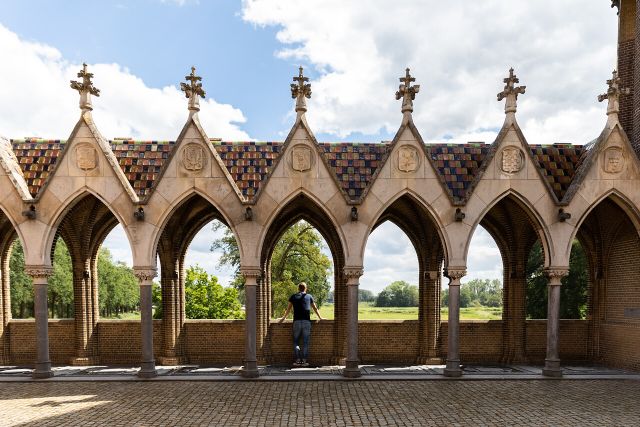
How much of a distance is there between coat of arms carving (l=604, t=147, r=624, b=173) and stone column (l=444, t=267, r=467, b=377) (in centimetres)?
520

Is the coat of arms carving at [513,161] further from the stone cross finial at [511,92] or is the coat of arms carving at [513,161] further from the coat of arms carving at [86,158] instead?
the coat of arms carving at [86,158]

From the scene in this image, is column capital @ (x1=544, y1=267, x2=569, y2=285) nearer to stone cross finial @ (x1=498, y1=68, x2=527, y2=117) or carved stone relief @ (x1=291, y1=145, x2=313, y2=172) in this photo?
stone cross finial @ (x1=498, y1=68, x2=527, y2=117)

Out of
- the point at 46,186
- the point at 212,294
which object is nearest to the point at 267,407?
the point at 46,186

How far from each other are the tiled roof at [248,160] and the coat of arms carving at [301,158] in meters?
0.62

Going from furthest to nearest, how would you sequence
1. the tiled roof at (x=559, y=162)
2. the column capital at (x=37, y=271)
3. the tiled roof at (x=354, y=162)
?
the tiled roof at (x=559, y=162)
the tiled roof at (x=354, y=162)
the column capital at (x=37, y=271)

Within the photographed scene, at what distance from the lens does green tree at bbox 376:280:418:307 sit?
66.1 m

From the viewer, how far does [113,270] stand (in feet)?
181

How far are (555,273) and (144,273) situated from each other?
1223cm

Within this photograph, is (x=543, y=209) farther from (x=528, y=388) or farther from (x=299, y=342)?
(x=299, y=342)

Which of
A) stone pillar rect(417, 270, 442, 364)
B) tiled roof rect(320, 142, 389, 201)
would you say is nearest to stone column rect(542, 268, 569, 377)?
stone pillar rect(417, 270, 442, 364)

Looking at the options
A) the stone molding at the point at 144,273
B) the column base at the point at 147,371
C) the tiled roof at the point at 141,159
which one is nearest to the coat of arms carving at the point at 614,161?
the tiled roof at the point at 141,159

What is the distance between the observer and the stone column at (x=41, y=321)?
11.4 m

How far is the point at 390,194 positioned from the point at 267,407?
21.5 ft

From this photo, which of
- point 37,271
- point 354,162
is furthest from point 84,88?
point 354,162
